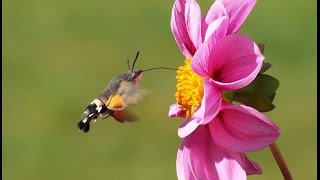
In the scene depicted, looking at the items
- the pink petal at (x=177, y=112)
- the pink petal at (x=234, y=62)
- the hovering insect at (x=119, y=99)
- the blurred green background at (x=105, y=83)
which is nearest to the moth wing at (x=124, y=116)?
the hovering insect at (x=119, y=99)

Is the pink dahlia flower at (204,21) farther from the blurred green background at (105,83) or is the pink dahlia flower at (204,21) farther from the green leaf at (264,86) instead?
the blurred green background at (105,83)

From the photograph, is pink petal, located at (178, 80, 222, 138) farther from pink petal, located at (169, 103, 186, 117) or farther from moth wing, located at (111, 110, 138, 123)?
moth wing, located at (111, 110, 138, 123)

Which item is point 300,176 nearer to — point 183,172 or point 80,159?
point 80,159

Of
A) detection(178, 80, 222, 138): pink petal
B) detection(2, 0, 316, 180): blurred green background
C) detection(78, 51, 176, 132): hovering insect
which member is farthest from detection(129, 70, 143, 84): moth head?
detection(2, 0, 316, 180): blurred green background

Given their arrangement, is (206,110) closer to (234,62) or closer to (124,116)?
(234,62)

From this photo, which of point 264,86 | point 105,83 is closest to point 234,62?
point 264,86

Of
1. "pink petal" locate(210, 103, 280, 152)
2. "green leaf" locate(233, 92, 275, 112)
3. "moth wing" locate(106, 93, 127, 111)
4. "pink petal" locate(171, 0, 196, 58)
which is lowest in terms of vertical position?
"pink petal" locate(210, 103, 280, 152)

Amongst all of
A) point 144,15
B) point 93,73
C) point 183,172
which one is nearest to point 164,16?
point 144,15
